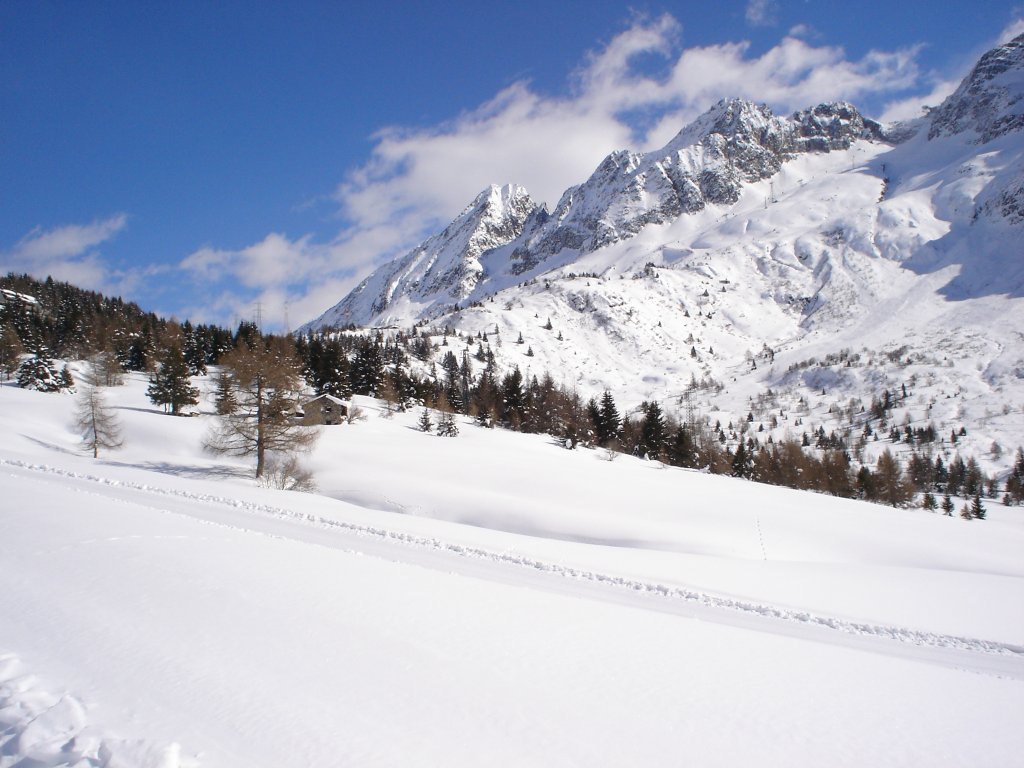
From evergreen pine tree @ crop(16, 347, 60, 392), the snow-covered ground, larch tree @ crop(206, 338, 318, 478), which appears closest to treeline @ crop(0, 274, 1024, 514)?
evergreen pine tree @ crop(16, 347, 60, 392)

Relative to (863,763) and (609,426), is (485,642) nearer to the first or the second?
(863,763)

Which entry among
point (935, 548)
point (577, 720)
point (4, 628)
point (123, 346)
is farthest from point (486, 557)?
point (123, 346)

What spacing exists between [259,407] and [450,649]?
1048 inches

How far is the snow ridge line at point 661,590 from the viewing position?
11023mm

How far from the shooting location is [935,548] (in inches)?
985

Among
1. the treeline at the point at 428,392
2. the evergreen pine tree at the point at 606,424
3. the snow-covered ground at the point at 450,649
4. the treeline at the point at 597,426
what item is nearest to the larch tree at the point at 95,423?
the treeline at the point at 428,392

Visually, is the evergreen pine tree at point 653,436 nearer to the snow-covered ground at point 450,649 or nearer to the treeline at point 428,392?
the treeline at point 428,392

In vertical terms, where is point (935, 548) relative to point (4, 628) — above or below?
below

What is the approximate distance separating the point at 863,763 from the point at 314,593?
789cm

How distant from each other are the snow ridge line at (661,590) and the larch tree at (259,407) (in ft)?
35.3

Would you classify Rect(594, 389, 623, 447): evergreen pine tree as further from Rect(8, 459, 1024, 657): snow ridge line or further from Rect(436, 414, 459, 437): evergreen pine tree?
Rect(8, 459, 1024, 657): snow ridge line

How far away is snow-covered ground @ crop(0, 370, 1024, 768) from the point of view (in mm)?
5039

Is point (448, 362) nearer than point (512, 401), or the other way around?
point (512, 401)

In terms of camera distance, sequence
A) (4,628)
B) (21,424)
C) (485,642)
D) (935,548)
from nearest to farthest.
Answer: (4,628) → (485,642) → (935,548) → (21,424)
